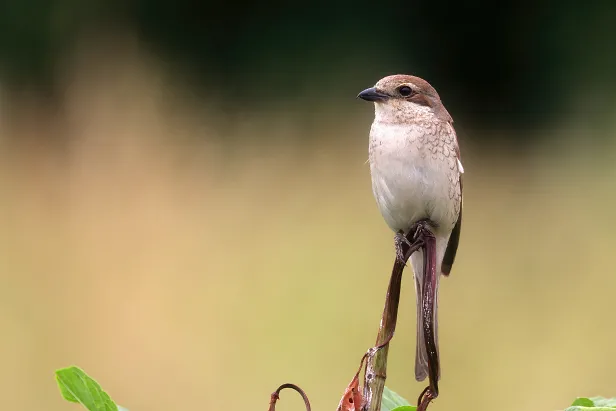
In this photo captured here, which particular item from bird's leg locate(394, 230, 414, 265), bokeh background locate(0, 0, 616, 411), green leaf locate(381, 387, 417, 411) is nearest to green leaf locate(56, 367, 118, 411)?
green leaf locate(381, 387, 417, 411)

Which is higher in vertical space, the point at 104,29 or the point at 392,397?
the point at 104,29

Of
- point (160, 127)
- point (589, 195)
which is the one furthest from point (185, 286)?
point (589, 195)

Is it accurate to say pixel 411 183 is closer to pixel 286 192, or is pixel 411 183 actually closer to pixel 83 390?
pixel 83 390

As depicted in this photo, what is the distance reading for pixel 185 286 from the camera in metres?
7.06

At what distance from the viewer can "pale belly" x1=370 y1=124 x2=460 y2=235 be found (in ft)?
7.97

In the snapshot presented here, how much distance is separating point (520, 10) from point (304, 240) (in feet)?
16.0

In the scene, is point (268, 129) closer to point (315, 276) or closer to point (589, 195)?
point (315, 276)

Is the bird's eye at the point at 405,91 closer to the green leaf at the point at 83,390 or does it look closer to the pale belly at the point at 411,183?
the pale belly at the point at 411,183

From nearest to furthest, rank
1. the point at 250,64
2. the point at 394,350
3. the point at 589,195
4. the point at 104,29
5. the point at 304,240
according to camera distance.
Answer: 1. the point at 394,350
2. the point at 304,240
3. the point at 589,195
4. the point at 104,29
5. the point at 250,64

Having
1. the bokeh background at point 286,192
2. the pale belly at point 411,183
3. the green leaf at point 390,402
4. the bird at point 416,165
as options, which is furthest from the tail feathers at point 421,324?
the bokeh background at point 286,192

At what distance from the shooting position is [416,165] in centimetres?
246

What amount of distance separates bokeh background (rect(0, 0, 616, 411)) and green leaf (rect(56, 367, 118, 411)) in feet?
13.3

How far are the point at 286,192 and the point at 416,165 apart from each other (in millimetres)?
5364

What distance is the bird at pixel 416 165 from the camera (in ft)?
7.98
